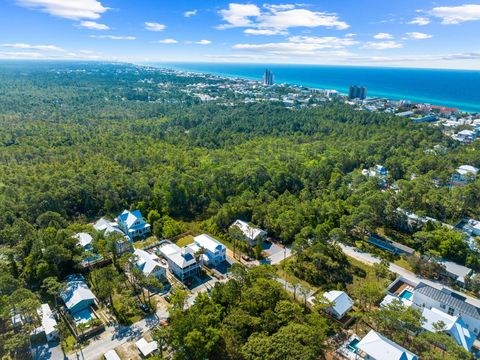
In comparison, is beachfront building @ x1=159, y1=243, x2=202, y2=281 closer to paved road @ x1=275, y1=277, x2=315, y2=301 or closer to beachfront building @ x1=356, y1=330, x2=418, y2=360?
paved road @ x1=275, y1=277, x2=315, y2=301

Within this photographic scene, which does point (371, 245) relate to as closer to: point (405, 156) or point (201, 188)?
point (201, 188)

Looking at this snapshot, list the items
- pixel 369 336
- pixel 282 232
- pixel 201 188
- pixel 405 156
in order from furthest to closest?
pixel 405 156 → pixel 201 188 → pixel 282 232 → pixel 369 336

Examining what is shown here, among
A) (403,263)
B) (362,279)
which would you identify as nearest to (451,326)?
(362,279)

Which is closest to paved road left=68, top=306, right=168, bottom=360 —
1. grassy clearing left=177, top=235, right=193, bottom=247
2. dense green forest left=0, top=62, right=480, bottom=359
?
dense green forest left=0, top=62, right=480, bottom=359

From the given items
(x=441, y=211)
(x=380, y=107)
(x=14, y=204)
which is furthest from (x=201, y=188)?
(x=380, y=107)

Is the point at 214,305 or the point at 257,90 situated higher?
the point at 257,90

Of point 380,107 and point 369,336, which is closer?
point 369,336

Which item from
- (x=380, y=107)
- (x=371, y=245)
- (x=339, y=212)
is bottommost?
(x=371, y=245)
